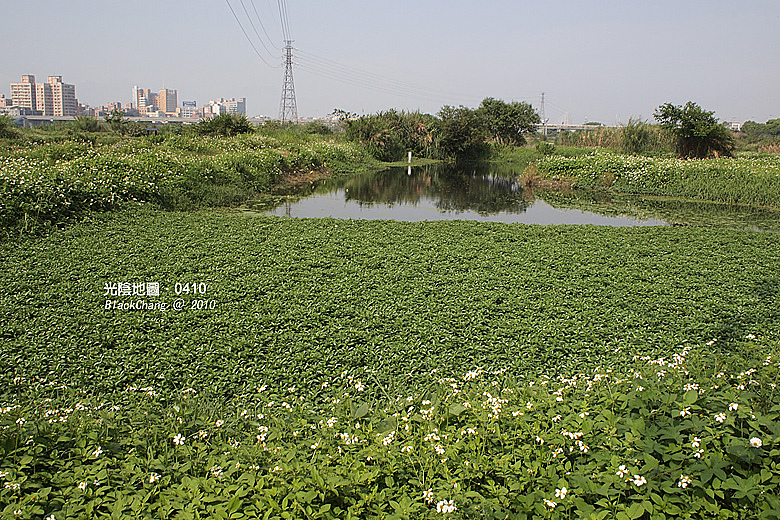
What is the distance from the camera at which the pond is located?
10344 mm

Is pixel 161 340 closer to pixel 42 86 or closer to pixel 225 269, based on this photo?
pixel 225 269

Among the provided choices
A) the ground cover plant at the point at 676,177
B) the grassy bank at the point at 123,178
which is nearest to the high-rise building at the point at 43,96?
the grassy bank at the point at 123,178

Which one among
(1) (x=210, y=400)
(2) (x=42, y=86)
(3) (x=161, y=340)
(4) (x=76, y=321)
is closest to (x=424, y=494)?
(1) (x=210, y=400)

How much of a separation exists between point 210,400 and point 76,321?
1686mm

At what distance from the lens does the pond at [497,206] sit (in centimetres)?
1034

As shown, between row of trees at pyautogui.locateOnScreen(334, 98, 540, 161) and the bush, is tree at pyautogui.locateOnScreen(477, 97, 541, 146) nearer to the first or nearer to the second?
row of trees at pyautogui.locateOnScreen(334, 98, 540, 161)

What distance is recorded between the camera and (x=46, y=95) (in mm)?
74375

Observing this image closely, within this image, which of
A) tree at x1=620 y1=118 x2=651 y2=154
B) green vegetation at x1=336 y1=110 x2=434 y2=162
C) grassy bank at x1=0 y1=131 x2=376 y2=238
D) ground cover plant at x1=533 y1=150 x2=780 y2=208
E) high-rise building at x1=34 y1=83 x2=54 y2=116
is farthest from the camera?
high-rise building at x1=34 y1=83 x2=54 y2=116

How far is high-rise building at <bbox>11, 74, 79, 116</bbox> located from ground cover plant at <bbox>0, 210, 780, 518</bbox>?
81510 millimetres

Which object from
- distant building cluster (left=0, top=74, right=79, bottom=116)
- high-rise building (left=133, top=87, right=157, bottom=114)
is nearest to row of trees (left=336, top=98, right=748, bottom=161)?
distant building cluster (left=0, top=74, right=79, bottom=116)

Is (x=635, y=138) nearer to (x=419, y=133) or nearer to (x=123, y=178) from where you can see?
(x=419, y=133)

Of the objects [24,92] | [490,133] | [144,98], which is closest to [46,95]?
[24,92]

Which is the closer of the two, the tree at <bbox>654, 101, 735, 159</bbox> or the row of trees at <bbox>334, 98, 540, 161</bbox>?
the tree at <bbox>654, 101, 735, 159</bbox>

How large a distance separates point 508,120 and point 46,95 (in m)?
68.4
